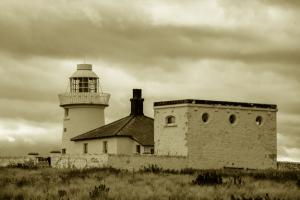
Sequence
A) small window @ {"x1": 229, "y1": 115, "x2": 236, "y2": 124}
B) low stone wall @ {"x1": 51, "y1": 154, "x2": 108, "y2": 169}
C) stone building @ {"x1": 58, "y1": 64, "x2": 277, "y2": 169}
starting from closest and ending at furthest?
1. low stone wall @ {"x1": 51, "y1": 154, "x2": 108, "y2": 169}
2. stone building @ {"x1": 58, "y1": 64, "x2": 277, "y2": 169}
3. small window @ {"x1": 229, "y1": 115, "x2": 236, "y2": 124}

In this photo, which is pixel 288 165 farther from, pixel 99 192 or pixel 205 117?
pixel 99 192

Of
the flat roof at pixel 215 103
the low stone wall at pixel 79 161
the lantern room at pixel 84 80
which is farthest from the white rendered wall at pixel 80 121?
the flat roof at pixel 215 103

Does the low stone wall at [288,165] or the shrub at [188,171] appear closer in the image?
the shrub at [188,171]

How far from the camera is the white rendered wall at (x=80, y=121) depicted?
176ft

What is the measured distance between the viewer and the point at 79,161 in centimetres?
4638

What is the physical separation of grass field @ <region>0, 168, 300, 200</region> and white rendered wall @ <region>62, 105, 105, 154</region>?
35.8ft

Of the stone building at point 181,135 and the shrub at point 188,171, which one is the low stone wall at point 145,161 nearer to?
the stone building at point 181,135

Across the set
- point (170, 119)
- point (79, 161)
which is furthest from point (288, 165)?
point (79, 161)

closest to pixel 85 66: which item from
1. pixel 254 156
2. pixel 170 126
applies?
pixel 170 126

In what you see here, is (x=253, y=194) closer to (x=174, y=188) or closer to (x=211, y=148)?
(x=174, y=188)

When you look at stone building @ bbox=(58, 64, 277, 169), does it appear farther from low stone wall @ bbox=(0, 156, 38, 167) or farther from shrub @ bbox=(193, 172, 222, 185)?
shrub @ bbox=(193, 172, 222, 185)

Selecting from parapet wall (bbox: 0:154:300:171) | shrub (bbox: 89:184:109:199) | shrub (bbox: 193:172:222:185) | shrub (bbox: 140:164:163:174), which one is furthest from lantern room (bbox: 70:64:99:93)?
shrub (bbox: 89:184:109:199)

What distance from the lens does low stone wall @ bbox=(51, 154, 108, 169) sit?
44653 mm

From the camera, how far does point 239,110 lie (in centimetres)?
4875
